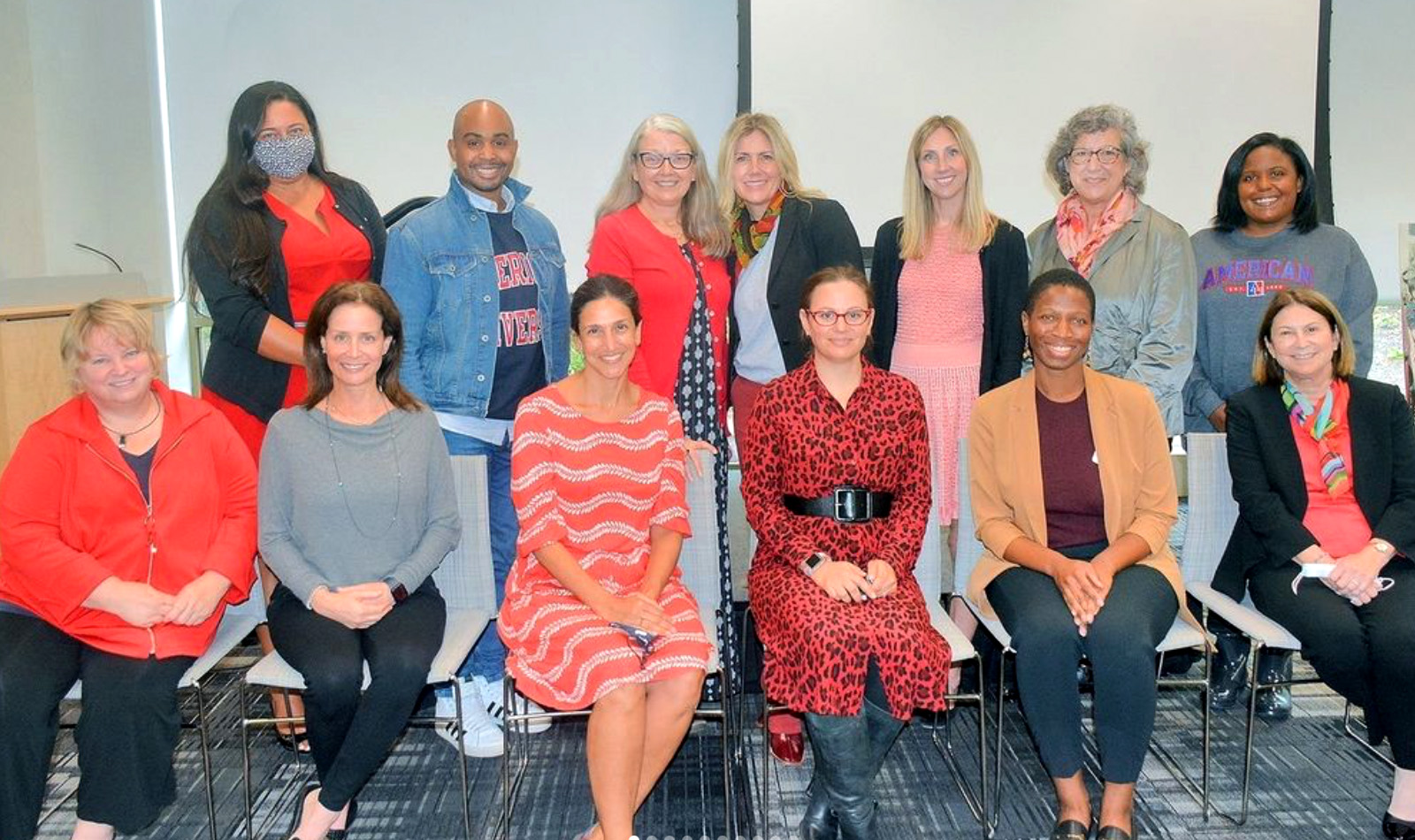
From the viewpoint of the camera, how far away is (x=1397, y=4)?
544 centimetres

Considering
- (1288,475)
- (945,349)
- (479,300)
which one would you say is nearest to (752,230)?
(945,349)

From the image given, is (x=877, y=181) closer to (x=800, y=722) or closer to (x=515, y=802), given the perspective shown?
(x=800, y=722)

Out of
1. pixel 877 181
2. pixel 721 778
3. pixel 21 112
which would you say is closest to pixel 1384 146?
pixel 877 181

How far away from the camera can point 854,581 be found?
255 cm

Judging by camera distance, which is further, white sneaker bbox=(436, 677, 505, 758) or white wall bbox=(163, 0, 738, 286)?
white wall bbox=(163, 0, 738, 286)

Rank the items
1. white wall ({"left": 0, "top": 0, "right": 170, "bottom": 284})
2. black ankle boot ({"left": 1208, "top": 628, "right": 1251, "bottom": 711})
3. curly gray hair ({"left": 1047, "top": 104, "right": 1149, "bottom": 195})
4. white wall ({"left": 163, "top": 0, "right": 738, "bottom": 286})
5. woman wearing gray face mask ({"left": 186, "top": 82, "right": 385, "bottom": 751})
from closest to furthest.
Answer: woman wearing gray face mask ({"left": 186, "top": 82, "right": 385, "bottom": 751}), curly gray hair ({"left": 1047, "top": 104, "right": 1149, "bottom": 195}), black ankle boot ({"left": 1208, "top": 628, "right": 1251, "bottom": 711}), white wall ({"left": 0, "top": 0, "right": 170, "bottom": 284}), white wall ({"left": 163, "top": 0, "right": 738, "bottom": 286})

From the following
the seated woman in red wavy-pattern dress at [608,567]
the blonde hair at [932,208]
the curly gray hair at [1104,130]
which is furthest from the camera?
the curly gray hair at [1104,130]

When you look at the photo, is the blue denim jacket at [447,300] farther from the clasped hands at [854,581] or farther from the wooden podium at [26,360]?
the wooden podium at [26,360]

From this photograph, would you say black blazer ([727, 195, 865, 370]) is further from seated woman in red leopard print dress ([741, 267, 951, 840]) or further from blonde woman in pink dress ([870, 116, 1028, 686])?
seated woman in red leopard print dress ([741, 267, 951, 840])

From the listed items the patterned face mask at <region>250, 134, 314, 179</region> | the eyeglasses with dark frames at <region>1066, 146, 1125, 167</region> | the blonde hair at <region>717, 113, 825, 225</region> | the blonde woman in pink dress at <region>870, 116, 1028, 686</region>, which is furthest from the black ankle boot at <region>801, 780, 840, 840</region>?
the patterned face mask at <region>250, 134, 314, 179</region>

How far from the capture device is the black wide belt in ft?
8.76

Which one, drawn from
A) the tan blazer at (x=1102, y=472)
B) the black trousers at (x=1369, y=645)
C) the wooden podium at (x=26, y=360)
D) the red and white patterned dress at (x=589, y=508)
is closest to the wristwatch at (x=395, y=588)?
the red and white patterned dress at (x=589, y=508)

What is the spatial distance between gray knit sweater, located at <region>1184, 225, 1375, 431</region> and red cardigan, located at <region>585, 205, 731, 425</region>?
5.51 ft

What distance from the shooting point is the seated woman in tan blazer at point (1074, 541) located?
252 centimetres
